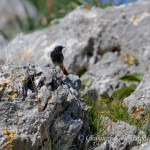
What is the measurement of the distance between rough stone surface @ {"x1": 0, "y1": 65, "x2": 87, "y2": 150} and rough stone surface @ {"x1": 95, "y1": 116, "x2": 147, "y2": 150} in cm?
48

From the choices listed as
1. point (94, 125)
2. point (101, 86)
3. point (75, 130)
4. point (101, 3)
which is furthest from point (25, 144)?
point (101, 3)

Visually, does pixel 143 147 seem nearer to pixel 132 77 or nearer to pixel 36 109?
pixel 36 109

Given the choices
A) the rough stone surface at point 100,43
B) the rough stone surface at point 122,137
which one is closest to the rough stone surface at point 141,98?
the rough stone surface at point 122,137

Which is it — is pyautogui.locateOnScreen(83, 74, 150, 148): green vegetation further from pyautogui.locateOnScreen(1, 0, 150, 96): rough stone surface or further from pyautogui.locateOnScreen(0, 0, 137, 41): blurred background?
pyautogui.locateOnScreen(0, 0, 137, 41): blurred background

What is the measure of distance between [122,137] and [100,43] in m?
3.63

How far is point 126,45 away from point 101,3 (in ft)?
9.98

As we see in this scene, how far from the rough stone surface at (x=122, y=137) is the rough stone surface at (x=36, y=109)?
477 millimetres

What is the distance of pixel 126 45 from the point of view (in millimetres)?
6973

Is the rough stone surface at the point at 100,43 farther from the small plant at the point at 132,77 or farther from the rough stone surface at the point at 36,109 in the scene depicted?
the rough stone surface at the point at 36,109

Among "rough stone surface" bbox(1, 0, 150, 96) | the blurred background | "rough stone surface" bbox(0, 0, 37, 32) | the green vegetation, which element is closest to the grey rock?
the green vegetation

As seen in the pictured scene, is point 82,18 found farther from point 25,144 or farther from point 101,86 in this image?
point 25,144

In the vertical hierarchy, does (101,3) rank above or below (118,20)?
above

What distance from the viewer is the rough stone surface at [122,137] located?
11.4ft

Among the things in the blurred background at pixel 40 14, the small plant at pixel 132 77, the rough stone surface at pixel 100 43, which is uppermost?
the blurred background at pixel 40 14
